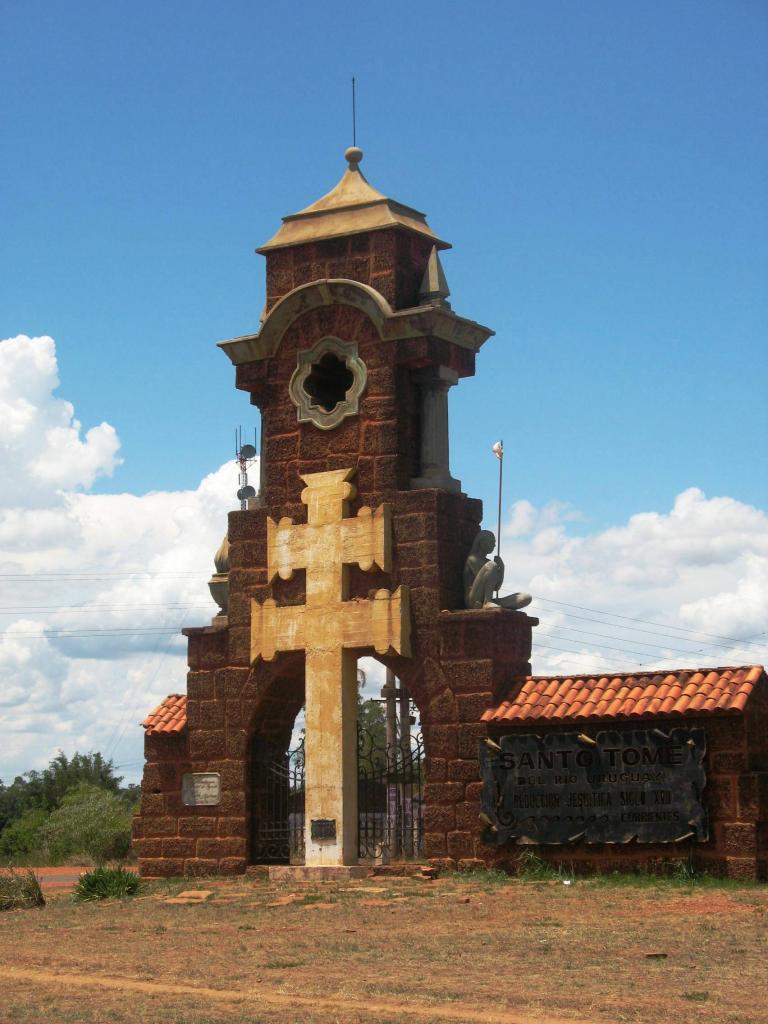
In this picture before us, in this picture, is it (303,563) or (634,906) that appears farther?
(303,563)

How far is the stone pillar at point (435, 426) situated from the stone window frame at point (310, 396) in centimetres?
89

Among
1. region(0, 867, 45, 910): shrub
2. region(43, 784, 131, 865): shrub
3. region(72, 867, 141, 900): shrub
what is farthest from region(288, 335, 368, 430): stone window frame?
region(43, 784, 131, 865): shrub

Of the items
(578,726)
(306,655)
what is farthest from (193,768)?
(578,726)

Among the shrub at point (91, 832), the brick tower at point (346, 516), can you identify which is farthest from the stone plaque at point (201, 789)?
the shrub at point (91, 832)

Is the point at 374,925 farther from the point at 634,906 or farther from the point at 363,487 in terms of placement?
the point at 363,487

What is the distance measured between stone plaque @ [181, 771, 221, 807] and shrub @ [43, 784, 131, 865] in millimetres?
8969

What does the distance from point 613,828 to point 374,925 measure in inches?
172

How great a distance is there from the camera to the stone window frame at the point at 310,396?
21.5 m

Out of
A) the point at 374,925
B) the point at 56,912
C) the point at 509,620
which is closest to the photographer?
the point at 374,925

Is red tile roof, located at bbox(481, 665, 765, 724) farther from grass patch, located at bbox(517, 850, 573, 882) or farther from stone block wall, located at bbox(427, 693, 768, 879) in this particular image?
grass patch, located at bbox(517, 850, 573, 882)

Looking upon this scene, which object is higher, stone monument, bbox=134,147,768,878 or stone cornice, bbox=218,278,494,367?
stone cornice, bbox=218,278,494,367

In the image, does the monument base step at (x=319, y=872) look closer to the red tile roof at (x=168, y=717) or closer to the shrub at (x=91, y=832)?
the red tile roof at (x=168, y=717)

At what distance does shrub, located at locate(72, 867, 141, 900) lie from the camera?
2000 cm

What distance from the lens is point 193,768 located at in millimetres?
22016
